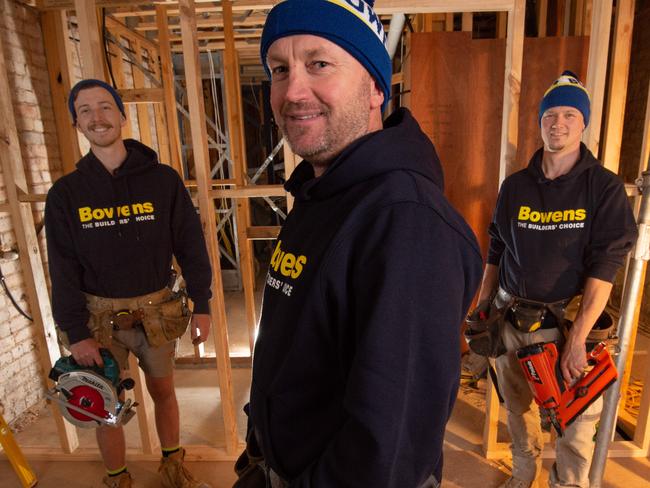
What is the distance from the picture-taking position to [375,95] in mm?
934

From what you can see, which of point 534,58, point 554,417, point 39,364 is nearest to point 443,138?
point 534,58

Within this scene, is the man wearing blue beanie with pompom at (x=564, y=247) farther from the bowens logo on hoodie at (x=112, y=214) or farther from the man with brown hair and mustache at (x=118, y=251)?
the bowens logo on hoodie at (x=112, y=214)

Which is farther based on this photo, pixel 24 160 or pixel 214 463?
pixel 24 160

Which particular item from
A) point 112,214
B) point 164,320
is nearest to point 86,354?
point 164,320

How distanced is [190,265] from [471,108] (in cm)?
210

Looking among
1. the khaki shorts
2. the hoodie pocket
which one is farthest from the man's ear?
the khaki shorts

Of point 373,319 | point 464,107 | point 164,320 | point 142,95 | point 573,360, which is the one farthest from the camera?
point 464,107

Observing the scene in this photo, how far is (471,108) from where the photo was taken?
285 cm

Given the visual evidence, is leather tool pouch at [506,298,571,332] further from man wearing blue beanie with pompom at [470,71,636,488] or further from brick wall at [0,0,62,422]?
brick wall at [0,0,62,422]

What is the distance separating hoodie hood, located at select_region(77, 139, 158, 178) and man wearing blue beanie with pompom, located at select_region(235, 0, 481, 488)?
Answer: 1.12m

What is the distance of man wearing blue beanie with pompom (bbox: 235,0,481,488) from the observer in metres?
0.68

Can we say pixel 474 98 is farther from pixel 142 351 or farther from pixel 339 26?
pixel 142 351

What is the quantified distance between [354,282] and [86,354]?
160 centimetres

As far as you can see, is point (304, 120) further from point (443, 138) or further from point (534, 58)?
point (534, 58)
